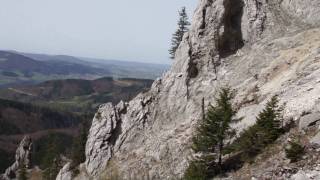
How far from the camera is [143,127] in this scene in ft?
202

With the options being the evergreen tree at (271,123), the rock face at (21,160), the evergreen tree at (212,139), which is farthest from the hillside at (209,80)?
the rock face at (21,160)

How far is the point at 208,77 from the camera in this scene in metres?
58.0

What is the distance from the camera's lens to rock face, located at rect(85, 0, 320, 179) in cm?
4981

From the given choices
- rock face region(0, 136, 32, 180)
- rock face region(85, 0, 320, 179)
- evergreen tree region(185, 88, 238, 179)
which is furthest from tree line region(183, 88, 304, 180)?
A: rock face region(0, 136, 32, 180)

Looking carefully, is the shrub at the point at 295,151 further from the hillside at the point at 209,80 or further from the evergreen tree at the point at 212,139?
the hillside at the point at 209,80

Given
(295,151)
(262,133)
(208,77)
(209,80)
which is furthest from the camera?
(208,77)

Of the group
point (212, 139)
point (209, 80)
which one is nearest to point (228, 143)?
point (212, 139)

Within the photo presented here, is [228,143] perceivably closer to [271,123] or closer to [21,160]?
[271,123]

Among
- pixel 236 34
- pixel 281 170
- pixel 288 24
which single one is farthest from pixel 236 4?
pixel 281 170

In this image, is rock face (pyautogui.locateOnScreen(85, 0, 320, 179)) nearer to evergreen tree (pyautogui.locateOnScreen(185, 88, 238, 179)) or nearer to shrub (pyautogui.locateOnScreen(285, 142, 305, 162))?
evergreen tree (pyautogui.locateOnScreen(185, 88, 238, 179))

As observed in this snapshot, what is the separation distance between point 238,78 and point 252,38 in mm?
6071

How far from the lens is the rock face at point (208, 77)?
49.8m

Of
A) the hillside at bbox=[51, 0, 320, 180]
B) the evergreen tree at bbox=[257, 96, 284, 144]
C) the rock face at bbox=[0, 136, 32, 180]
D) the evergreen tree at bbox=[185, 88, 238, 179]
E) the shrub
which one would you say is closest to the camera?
the shrub

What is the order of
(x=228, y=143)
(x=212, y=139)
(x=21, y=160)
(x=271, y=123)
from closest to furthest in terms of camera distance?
(x=271, y=123), (x=212, y=139), (x=228, y=143), (x=21, y=160)
